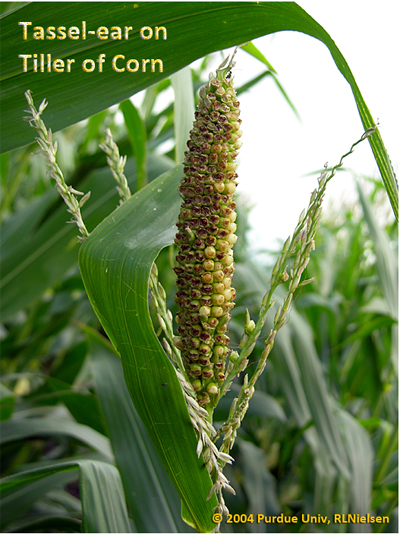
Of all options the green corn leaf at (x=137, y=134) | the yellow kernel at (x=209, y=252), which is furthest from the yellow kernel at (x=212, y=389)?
the green corn leaf at (x=137, y=134)

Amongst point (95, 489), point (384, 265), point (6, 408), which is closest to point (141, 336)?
point (95, 489)

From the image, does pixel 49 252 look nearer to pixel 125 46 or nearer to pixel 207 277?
pixel 125 46

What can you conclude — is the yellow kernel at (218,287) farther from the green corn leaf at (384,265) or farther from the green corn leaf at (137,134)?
the green corn leaf at (384,265)

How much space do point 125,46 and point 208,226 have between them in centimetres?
26

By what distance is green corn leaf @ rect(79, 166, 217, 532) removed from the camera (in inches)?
10.9

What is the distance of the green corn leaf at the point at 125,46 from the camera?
0.33 m

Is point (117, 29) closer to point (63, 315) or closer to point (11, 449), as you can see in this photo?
point (63, 315)

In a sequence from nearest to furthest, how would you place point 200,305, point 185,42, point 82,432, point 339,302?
point 200,305, point 185,42, point 82,432, point 339,302

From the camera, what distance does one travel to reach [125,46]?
42 cm

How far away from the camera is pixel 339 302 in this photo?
1.33 m

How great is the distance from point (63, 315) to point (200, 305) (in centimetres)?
89

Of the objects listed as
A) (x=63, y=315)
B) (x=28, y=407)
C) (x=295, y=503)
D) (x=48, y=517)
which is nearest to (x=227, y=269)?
(x=48, y=517)

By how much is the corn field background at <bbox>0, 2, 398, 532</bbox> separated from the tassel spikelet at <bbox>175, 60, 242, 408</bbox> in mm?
27

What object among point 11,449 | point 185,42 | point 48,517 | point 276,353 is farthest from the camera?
point 11,449
